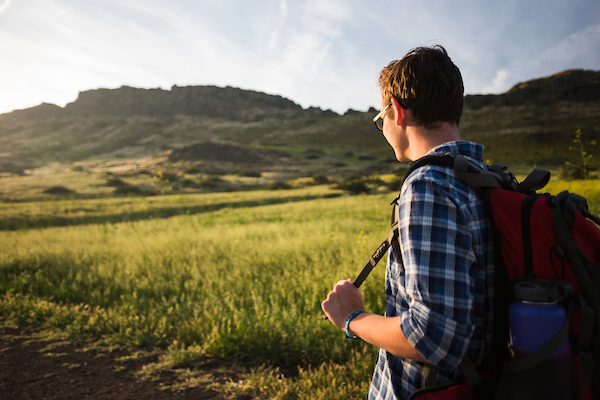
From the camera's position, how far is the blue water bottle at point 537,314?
108 centimetres

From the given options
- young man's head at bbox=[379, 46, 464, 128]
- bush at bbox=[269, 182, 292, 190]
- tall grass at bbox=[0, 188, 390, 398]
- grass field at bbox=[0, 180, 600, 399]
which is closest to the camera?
young man's head at bbox=[379, 46, 464, 128]

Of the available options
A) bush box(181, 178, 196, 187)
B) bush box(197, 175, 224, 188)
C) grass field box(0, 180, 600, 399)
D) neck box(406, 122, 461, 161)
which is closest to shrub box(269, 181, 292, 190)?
bush box(197, 175, 224, 188)

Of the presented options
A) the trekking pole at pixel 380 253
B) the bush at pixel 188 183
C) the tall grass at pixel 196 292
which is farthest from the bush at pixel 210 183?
the trekking pole at pixel 380 253

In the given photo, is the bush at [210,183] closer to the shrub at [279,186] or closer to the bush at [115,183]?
the shrub at [279,186]

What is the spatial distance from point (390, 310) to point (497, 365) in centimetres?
47

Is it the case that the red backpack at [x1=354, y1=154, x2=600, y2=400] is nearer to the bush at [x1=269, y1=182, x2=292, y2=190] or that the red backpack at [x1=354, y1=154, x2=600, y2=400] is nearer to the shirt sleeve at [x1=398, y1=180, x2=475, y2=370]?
the shirt sleeve at [x1=398, y1=180, x2=475, y2=370]

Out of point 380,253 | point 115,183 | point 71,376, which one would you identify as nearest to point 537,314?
point 380,253

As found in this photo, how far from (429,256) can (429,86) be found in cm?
69

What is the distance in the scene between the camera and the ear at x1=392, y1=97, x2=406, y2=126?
56.2 inches

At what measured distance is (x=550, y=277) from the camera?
1.11 meters

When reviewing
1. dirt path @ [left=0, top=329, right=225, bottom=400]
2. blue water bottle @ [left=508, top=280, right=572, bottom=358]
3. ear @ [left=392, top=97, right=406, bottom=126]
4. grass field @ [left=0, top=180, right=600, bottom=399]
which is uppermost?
ear @ [left=392, top=97, right=406, bottom=126]

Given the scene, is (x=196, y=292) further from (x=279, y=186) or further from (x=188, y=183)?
(x=188, y=183)

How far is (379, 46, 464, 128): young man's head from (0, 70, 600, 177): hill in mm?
46536

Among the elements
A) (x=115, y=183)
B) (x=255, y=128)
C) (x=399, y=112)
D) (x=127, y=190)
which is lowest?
(x=127, y=190)
